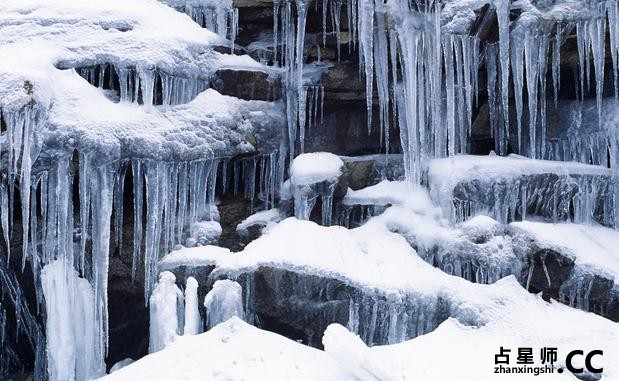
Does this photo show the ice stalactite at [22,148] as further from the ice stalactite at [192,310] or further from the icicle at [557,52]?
the icicle at [557,52]

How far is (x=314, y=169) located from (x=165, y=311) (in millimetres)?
3508

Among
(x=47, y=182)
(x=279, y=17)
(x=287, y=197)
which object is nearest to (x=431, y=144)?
(x=287, y=197)

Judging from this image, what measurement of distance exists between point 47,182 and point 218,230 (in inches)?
110

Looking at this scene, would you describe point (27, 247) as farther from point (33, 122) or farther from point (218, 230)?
point (218, 230)

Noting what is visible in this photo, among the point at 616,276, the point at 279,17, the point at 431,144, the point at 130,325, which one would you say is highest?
the point at 279,17

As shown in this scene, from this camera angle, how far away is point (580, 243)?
34.4 feet

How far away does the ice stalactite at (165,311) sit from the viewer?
30.6 feet

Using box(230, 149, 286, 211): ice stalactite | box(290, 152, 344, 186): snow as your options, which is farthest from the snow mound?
box(290, 152, 344, 186): snow

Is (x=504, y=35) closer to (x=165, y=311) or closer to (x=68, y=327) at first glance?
(x=165, y=311)

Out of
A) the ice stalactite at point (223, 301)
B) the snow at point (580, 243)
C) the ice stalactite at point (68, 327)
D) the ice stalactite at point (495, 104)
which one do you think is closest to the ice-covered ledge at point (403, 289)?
the ice stalactite at point (223, 301)

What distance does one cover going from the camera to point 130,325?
1157 cm

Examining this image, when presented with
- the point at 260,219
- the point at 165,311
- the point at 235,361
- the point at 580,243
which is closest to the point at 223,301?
the point at 165,311

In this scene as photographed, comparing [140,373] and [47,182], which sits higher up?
[47,182]

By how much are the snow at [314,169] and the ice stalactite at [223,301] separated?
98.3 inches
